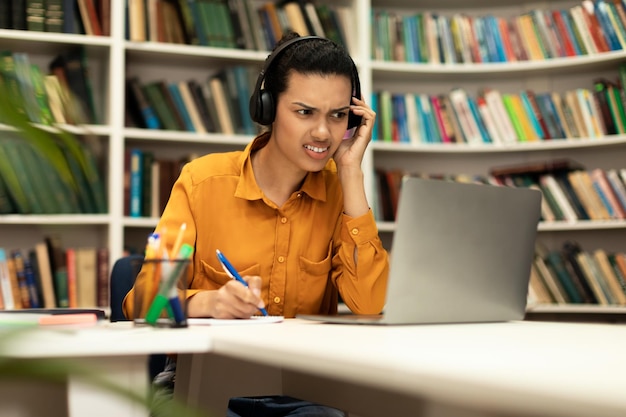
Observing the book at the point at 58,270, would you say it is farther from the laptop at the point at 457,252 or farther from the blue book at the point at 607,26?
the blue book at the point at 607,26

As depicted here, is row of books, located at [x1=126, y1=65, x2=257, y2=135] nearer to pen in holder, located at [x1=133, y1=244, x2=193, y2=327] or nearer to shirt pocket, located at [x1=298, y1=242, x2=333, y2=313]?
shirt pocket, located at [x1=298, y1=242, x2=333, y2=313]

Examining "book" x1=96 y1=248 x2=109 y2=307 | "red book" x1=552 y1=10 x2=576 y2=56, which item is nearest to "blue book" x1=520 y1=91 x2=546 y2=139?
"red book" x1=552 y1=10 x2=576 y2=56

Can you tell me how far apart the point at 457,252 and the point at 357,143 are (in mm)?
657

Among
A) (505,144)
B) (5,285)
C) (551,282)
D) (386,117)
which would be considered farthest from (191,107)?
(551,282)

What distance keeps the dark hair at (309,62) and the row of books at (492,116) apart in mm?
1647

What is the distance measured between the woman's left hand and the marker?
70cm

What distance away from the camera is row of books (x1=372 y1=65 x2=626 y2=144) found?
3.22 meters

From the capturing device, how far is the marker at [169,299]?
3.29ft

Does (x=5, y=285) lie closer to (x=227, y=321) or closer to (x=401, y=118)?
(x=401, y=118)

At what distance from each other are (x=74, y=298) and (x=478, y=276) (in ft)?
6.84

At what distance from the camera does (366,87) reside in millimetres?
3244

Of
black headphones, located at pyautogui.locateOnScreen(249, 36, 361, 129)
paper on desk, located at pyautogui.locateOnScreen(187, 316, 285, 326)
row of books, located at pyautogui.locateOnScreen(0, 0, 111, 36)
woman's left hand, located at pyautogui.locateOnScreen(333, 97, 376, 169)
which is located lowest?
paper on desk, located at pyautogui.locateOnScreen(187, 316, 285, 326)

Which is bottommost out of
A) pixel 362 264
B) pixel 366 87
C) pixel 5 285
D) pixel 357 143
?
pixel 5 285

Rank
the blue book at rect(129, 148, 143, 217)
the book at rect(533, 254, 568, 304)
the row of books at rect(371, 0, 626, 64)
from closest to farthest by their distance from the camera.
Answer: the blue book at rect(129, 148, 143, 217)
the book at rect(533, 254, 568, 304)
the row of books at rect(371, 0, 626, 64)
